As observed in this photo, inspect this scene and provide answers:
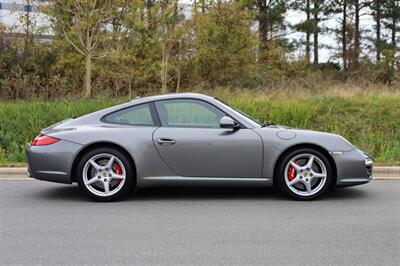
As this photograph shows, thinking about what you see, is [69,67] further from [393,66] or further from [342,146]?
[393,66]

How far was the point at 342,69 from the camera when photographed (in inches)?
1458

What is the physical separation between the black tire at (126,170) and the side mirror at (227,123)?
4.03ft

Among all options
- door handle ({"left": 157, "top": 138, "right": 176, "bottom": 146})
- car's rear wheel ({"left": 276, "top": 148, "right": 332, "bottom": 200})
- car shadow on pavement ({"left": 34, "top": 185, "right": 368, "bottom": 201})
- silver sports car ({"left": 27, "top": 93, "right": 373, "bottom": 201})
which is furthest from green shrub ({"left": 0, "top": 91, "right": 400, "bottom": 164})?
door handle ({"left": 157, "top": 138, "right": 176, "bottom": 146})

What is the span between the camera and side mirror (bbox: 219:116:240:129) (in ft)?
19.8

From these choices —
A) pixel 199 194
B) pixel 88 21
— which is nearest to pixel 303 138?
pixel 199 194

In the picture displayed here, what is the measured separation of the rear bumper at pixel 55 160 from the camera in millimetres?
6020

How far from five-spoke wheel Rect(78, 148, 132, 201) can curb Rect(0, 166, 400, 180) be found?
2.35m

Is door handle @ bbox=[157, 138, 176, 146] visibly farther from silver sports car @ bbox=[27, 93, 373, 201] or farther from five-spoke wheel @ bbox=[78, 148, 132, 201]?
five-spoke wheel @ bbox=[78, 148, 132, 201]

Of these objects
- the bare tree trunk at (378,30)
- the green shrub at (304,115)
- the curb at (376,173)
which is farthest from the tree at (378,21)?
the curb at (376,173)

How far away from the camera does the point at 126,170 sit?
6000 millimetres

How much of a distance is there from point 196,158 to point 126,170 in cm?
86

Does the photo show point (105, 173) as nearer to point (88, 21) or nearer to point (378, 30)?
point (88, 21)

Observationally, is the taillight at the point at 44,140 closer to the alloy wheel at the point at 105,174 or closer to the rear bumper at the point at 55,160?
the rear bumper at the point at 55,160

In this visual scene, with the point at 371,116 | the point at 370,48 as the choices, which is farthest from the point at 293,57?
the point at 371,116
